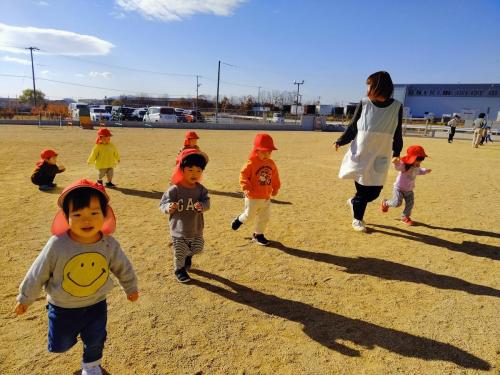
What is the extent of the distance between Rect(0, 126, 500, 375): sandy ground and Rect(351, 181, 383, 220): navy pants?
304 mm

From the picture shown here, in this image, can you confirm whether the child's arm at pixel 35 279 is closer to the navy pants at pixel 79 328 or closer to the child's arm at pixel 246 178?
the navy pants at pixel 79 328

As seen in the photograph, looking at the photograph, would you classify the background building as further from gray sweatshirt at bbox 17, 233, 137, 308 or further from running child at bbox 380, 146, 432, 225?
gray sweatshirt at bbox 17, 233, 137, 308

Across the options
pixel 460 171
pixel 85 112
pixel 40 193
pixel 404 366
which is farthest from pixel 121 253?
pixel 85 112

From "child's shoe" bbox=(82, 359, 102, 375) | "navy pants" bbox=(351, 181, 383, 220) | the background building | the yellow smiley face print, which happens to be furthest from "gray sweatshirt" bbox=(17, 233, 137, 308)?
the background building

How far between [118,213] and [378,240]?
12.5ft

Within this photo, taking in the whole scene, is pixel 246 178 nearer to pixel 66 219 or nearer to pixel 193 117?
pixel 66 219

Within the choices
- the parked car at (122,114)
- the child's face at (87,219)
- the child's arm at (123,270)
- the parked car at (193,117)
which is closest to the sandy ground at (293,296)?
the child's arm at (123,270)

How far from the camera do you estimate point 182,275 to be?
3.39m

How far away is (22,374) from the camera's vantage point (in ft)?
7.13

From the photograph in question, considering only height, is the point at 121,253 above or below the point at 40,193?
above

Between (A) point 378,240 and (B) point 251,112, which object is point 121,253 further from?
(B) point 251,112

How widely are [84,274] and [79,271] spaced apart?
0.11ft

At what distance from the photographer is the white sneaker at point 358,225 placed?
498 centimetres

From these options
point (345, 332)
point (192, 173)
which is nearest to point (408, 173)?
point (345, 332)
